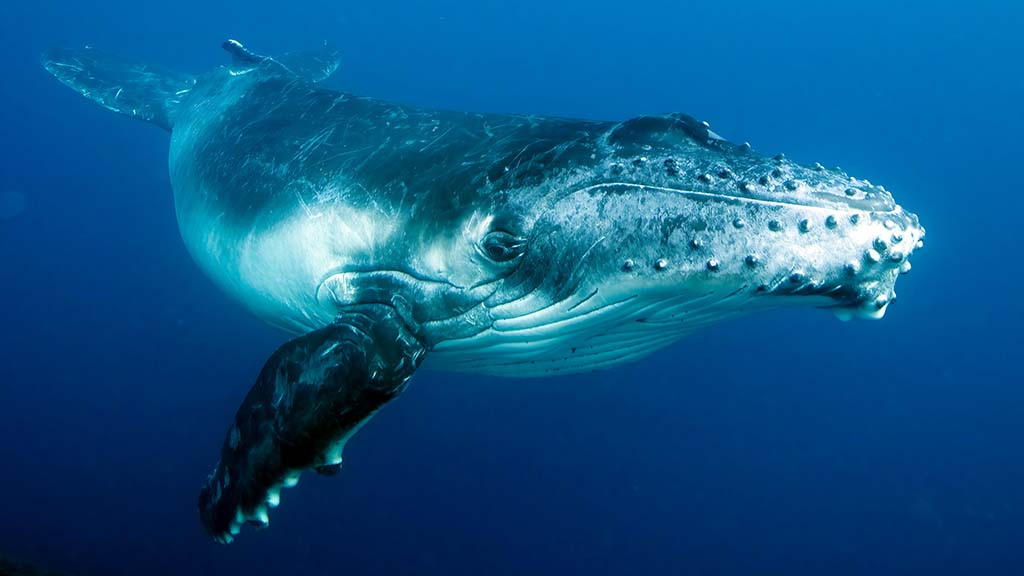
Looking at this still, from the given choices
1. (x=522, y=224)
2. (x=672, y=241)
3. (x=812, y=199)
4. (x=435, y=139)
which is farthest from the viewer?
(x=435, y=139)

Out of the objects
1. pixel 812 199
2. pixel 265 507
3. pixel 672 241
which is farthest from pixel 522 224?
pixel 265 507

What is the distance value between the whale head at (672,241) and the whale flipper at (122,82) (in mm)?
10461

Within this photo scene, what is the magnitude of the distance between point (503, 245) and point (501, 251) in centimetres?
6

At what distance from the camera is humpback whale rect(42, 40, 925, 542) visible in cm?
431

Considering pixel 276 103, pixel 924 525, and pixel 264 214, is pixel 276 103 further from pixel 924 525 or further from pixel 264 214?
pixel 924 525

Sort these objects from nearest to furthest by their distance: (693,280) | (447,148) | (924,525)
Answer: (693,280) < (447,148) < (924,525)

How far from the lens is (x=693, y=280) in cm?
445

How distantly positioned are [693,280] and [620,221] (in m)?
0.69

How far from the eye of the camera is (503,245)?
516 cm

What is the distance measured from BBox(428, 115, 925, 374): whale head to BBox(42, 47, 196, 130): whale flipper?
10.5 metres

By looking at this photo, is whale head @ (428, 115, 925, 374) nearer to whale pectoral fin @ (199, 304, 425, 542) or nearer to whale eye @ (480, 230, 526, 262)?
whale eye @ (480, 230, 526, 262)

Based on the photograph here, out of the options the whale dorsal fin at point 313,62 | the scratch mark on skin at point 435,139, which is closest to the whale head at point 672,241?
the scratch mark on skin at point 435,139

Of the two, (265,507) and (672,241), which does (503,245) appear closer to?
(672,241)

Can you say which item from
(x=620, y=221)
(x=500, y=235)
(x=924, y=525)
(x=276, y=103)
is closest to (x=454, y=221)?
(x=500, y=235)
